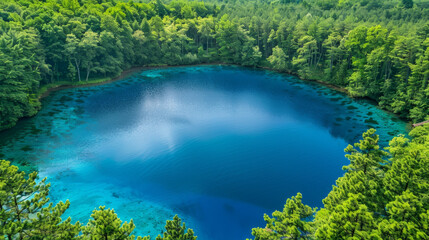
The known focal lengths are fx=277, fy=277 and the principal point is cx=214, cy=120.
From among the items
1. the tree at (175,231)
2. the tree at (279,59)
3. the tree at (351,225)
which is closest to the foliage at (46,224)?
the tree at (175,231)

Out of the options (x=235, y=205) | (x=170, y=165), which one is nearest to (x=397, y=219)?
(x=235, y=205)

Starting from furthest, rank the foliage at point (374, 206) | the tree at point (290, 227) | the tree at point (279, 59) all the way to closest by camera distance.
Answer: the tree at point (279, 59)
the tree at point (290, 227)
the foliage at point (374, 206)

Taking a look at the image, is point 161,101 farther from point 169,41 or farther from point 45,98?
point 169,41

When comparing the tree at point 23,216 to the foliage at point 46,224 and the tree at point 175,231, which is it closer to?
the foliage at point 46,224

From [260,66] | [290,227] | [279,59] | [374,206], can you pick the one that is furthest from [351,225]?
[260,66]

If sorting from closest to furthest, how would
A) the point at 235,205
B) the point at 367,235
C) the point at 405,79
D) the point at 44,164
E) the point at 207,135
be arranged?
the point at 367,235
the point at 235,205
the point at 44,164
the point at 207,135
the point at 405,79

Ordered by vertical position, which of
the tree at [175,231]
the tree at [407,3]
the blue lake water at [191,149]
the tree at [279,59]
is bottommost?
the blue lake water at [191,149]

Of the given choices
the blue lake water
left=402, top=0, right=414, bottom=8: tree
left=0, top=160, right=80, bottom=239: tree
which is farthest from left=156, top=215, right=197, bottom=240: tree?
left=402, top=0, right=414, bottom=8: tree
